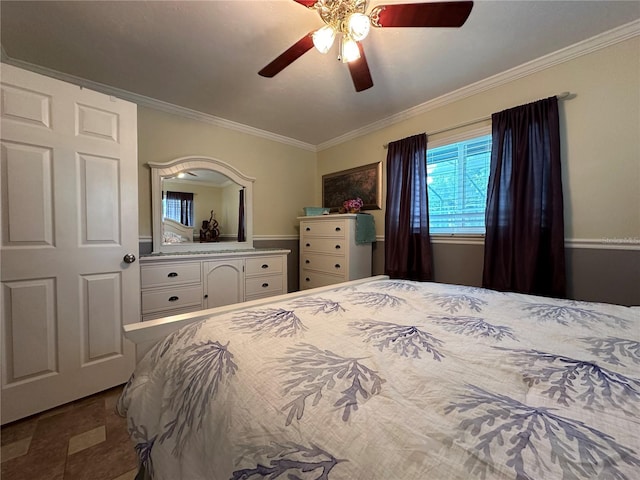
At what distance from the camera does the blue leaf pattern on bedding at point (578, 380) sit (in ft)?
1.72

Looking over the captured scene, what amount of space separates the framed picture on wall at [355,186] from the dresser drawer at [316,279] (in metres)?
0.95

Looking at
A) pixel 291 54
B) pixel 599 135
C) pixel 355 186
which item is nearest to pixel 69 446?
pixel 291 54

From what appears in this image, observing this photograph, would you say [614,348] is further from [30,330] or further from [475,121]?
[30,330]

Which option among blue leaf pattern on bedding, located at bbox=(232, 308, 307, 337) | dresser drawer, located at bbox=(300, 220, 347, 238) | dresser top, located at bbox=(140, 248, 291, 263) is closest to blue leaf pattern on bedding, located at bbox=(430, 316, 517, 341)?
→ blue leaf pattern on bedding, located at bbox=(232, 308, 307, 337)

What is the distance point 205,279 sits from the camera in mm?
2385

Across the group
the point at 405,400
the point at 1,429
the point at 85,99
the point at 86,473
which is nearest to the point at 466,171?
the point at 405,400

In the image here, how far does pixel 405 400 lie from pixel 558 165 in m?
2.18

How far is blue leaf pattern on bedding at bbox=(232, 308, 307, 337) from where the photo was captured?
862mm

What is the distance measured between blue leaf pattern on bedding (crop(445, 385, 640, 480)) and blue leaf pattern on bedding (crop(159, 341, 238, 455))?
0.54 m

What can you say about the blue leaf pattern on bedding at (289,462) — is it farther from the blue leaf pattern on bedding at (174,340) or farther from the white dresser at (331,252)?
the white dresser at (331,252)

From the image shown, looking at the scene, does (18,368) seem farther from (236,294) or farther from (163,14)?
(163,14)

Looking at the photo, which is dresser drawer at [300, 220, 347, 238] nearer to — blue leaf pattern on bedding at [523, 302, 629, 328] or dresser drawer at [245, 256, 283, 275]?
A: dresser drawer at [245, 256, 283, 275]

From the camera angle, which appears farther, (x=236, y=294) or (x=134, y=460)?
(x=236, y=294)

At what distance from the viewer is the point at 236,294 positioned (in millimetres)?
2598
